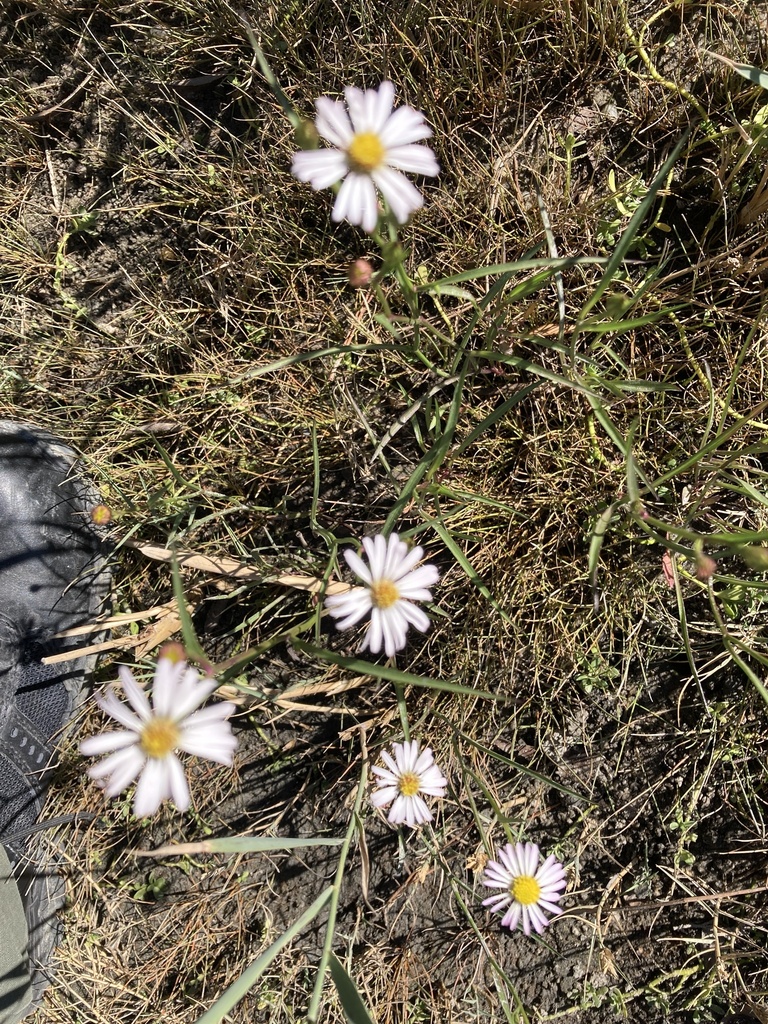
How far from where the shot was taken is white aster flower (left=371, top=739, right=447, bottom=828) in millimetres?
1259

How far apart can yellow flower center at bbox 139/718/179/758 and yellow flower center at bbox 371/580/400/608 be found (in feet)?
1.08

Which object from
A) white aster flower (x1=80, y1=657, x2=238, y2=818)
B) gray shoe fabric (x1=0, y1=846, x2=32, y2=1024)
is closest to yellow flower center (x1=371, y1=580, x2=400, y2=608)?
white aster flower (x1=80, y1=657, x2=238, y2=818)

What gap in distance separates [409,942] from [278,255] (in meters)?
1.43

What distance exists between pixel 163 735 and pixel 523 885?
2.47ft

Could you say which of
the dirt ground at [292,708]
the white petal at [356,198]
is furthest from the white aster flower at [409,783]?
the white petal at [356,198]

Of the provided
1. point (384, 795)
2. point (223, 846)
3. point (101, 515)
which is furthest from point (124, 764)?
point (101, 515)

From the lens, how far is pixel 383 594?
3.48 feet

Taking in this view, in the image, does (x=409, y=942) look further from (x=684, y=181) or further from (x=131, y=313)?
(x=684, y=181)

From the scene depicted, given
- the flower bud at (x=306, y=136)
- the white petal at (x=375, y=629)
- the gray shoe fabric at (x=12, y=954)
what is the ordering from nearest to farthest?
the flower bud at (x=306, y=136) < the white petal at (x=375, y=629) < the gray shoe fabric at (x=12, y=954)

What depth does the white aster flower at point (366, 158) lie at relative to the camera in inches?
32.1

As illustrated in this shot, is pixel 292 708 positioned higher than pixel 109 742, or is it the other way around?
pixel 292 708

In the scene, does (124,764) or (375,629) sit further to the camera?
(375,629)

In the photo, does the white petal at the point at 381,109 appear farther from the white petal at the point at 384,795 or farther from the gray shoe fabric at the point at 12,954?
the gray shoe fabric at the point at 12,954

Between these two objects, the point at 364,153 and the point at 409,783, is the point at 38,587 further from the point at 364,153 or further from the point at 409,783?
the point at 364,153
